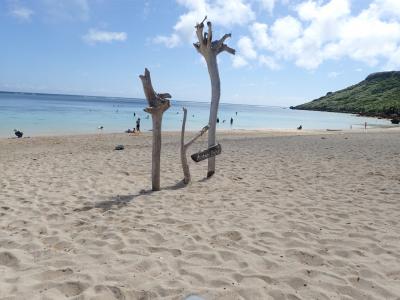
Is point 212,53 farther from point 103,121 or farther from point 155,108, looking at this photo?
point 103,121

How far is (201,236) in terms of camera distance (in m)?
4.97

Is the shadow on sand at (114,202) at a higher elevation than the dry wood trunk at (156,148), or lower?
lower

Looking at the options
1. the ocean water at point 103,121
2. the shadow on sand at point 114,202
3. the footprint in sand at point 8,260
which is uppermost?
the ocean water at point 103,121

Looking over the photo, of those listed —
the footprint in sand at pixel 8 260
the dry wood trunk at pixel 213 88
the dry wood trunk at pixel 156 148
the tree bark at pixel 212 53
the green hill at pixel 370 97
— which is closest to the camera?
the footprint in sand at pixel 8 260

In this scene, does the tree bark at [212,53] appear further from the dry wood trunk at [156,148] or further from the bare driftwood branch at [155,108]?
the dry wood trunk at [156,148]

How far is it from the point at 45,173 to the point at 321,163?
8453mm

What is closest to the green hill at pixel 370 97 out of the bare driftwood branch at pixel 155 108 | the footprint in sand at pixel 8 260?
the bare driftwood branch at pixel 155 108

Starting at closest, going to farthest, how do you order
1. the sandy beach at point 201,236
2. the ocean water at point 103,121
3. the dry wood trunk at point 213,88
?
the sandy beach at point 201,236
the dry wood trunk at point 213,88
the ocean water at point 103,121

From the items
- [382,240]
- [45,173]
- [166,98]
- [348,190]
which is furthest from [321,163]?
[45,173]

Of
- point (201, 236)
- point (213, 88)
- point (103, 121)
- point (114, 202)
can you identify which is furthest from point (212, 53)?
point (103, 121)

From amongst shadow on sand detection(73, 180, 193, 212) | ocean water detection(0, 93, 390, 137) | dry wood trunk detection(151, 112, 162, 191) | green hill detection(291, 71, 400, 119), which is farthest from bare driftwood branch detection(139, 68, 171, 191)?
green hill detection(291, 71, 400, 119)

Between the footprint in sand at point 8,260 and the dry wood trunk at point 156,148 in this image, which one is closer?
the footprint in sand at point 8,260

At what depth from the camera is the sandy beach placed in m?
3.62

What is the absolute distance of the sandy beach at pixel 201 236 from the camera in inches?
143
